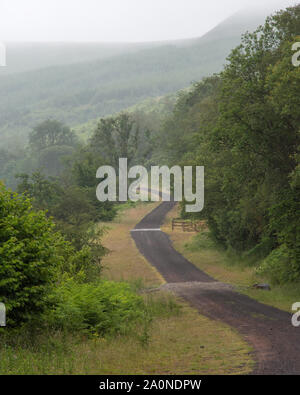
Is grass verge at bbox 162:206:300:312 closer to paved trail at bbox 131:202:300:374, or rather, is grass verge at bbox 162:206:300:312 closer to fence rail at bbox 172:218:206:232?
paved trail at bbox 131:202:300:374

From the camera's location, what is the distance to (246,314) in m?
17.4

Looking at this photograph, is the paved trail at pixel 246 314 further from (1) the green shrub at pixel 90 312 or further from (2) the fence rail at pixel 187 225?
(2) the fence rail at pixel 187 225

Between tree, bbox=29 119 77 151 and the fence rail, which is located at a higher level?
tree, bbox=29 119 77 151

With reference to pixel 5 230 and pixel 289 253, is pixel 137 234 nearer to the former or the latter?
pixel 289 253

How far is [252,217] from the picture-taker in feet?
91.1

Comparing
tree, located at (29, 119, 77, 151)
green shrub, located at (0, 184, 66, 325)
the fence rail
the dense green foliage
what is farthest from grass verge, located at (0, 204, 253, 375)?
tree, located at (29, 119, 77, 151)

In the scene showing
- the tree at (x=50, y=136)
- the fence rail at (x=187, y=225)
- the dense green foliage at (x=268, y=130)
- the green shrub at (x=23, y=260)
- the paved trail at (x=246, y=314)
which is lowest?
the fence rail at (x=187, y=225)

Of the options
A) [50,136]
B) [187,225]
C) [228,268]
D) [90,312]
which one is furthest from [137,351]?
[50,136]

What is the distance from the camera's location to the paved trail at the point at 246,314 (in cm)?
1048

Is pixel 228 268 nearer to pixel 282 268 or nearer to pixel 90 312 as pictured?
pixel 282 268

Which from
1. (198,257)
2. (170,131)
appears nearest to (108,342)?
(198,257)

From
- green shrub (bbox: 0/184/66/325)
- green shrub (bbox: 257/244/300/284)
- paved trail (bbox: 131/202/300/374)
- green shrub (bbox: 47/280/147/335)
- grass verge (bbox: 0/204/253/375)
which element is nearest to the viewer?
grass verge (bbox: 0/204/253/375)

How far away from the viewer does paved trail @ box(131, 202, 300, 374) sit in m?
10.5

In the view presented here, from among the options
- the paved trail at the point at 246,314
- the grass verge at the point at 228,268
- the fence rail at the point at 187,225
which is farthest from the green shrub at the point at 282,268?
the fence rail at the point at 187,225
